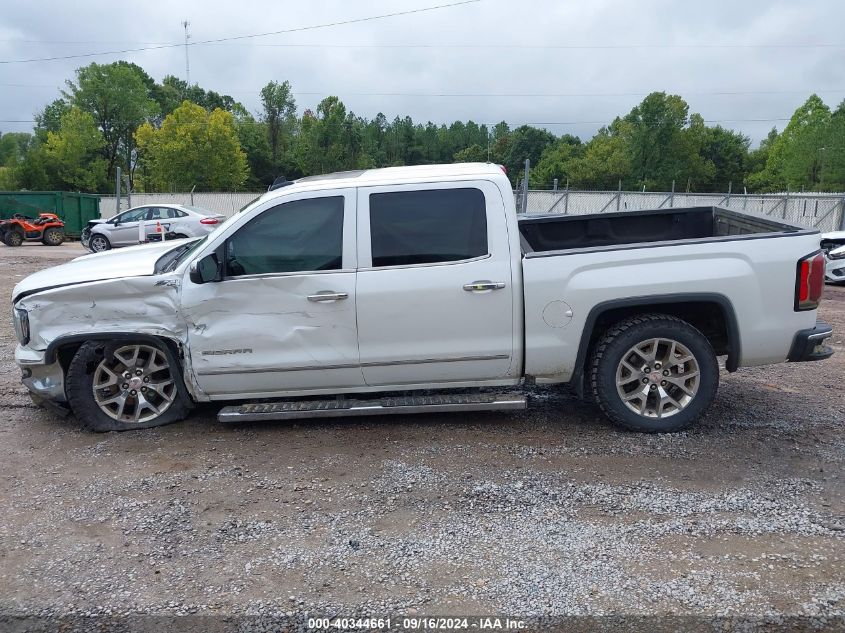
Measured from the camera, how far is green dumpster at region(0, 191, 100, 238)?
28.6 metres

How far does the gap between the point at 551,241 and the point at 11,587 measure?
510 centimetres

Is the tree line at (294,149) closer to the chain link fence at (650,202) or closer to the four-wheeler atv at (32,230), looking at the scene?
the chain link fence at (650,202)

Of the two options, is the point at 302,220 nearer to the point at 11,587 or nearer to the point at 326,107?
the point at 11,587

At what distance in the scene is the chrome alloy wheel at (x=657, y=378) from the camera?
16.0ft

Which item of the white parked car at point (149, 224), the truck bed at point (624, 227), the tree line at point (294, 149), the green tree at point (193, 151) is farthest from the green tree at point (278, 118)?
the truck bed at point (624, 227)

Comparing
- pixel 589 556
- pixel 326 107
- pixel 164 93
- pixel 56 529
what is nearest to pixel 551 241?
pixel 589 556

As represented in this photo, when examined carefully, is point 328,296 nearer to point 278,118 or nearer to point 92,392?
point 92,392

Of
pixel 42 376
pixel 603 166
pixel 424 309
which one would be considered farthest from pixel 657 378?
pixel 603 166

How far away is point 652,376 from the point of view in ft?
16.2

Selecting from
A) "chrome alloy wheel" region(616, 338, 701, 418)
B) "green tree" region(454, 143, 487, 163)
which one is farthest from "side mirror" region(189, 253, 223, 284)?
"green tree" region(454, 143, 487, 163)

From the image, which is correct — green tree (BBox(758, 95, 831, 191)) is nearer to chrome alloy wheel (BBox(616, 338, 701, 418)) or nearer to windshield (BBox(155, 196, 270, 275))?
chrome alloy wheel (BBox(616, 338, 701, 418))

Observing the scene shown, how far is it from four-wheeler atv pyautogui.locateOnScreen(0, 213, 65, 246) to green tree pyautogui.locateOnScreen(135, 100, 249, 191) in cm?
2757

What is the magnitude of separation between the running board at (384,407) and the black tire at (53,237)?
2438 centimetres

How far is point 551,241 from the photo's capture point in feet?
22.0
